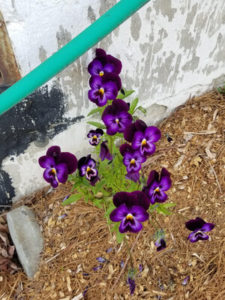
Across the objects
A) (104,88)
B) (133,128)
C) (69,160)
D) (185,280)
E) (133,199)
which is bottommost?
(185,280)

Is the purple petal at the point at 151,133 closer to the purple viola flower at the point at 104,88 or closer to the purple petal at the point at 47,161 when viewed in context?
the purple viola flower at the point at 104,88

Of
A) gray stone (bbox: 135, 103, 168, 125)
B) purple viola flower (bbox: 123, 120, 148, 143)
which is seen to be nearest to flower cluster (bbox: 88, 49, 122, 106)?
purple viola flower (bbox: 123, 120, 148, 143)

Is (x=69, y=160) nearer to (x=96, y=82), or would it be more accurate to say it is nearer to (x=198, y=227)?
(x=96, y=82)

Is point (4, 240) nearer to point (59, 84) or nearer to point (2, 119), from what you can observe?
point (2, 119)

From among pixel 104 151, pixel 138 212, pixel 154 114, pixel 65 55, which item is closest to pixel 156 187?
pixel 138 212

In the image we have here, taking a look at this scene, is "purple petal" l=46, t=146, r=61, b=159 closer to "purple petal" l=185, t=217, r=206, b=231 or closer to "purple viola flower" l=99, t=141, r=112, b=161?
"purple viola flower" l=99, t=141, r=112, b=161

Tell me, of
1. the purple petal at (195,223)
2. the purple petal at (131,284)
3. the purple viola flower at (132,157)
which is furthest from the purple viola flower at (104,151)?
the purple petal at (131,284)
